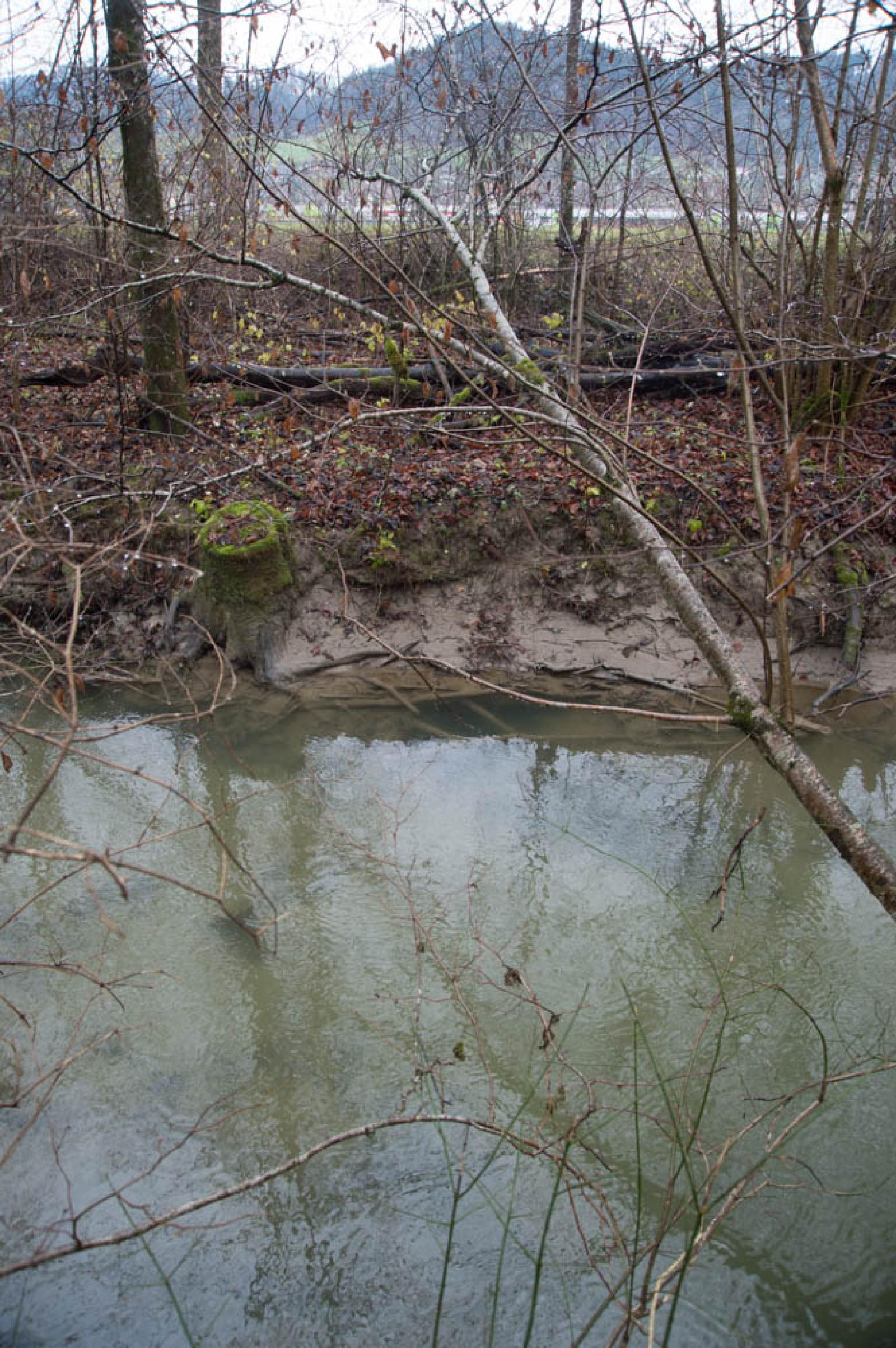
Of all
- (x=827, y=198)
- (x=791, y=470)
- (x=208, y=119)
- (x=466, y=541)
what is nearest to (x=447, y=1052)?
(x=791, y=470)

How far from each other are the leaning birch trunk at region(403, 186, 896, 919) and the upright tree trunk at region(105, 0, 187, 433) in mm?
3259

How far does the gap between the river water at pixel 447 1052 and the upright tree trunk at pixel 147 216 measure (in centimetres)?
369

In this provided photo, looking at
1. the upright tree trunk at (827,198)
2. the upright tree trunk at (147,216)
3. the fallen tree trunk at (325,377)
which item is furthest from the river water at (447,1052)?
the fallen tree trunk at (325,377)

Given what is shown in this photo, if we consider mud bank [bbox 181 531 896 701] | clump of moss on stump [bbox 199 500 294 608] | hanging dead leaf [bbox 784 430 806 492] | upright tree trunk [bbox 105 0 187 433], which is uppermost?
upright tree trunk [bbox 105 0 187 433]

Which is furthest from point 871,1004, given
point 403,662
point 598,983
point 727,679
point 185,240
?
point 185,240

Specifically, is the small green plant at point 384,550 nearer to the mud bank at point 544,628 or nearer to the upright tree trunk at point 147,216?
the mud bank at point 544,628

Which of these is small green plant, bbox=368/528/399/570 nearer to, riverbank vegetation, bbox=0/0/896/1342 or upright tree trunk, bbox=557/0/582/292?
riverbank vegetation, bbox=0/0/896/1342

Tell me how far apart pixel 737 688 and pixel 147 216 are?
6.36m

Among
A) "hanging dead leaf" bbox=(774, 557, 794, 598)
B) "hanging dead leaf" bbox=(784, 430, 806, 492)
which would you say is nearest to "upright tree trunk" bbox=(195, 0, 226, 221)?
"hanging dead leaf" bbox=(784, 430, 806, 492)

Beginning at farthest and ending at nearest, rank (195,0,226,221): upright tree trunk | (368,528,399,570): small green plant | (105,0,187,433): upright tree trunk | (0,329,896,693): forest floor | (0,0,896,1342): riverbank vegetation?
(368,528,399,570): small green plant → (0,329,896,693): forest floor → (105,0,187,433): upright tree trunk → (195,0,226,221): upright tree trunk → (0,0,896,1342): riverbank vegetation

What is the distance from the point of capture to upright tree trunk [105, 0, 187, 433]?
673 centimetres

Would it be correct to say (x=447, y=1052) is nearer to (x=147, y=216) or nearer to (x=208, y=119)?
(x=208, y=119)

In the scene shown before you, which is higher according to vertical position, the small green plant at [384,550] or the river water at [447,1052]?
the small green plant at [384,550]

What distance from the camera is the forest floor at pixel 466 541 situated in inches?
278
